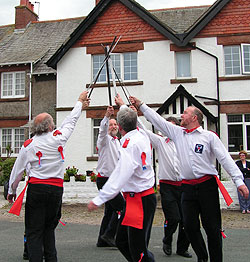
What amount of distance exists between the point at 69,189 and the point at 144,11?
28.0 feet

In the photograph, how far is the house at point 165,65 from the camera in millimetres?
15055

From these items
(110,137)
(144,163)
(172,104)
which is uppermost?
(172,104)

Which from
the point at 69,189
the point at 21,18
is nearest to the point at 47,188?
the point at 69,189

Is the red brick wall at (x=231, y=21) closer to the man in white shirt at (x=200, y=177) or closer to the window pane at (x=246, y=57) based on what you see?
the window pane at (x=246, y=57)

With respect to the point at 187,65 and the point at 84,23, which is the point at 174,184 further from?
the point at 84,23

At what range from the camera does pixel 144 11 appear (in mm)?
16000

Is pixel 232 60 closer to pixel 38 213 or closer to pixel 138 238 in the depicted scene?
pixel 38 213

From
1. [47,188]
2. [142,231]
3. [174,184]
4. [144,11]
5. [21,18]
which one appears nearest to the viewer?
[142,231]

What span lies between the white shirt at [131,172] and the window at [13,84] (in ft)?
49.5

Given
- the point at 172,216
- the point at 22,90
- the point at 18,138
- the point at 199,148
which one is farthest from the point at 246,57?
the point at 199,148

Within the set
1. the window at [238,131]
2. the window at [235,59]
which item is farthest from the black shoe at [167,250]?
the window at [235,59]

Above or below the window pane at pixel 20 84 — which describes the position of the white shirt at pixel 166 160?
below

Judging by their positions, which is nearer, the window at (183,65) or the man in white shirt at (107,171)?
the man in white shirt at (107,171)

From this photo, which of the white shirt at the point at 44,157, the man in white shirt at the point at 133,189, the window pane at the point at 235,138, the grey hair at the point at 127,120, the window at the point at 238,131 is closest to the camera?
the man in white shirt at the point at 133,189
